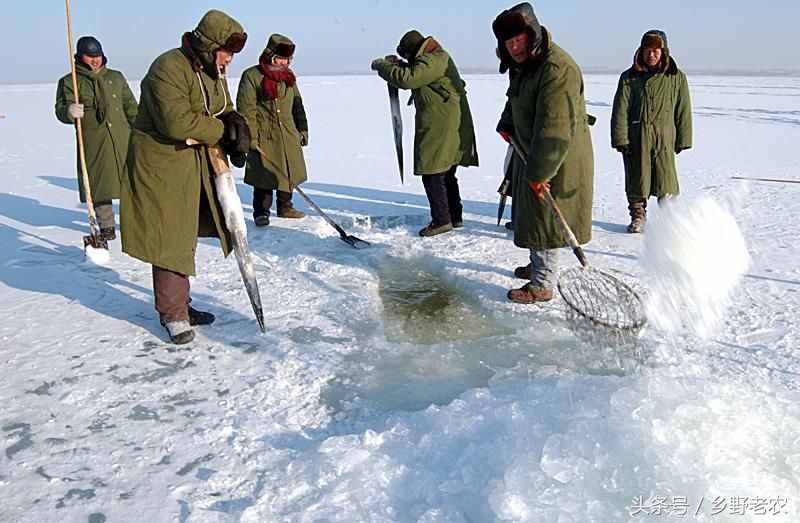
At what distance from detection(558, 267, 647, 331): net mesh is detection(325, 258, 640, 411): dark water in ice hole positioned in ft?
0.54

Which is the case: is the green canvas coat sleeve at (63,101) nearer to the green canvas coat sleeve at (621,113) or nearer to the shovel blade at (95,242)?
the shovel blade at (95,242)

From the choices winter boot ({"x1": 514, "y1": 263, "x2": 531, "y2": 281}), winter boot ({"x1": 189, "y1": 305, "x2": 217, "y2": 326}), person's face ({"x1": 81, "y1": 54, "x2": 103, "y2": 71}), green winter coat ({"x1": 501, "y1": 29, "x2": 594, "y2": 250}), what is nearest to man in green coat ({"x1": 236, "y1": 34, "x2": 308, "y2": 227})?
person's face ({"x1": 81, "y1": 54, "x2": 103, "y2": 71})

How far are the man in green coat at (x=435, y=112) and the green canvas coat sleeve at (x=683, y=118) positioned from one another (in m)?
1.69

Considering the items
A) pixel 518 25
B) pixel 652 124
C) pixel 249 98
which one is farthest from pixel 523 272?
pixel 249 98

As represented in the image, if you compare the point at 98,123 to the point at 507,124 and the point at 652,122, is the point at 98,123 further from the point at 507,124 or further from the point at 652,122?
the point at 652,122

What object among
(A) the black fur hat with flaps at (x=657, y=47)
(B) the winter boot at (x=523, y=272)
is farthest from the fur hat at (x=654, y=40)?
(B) the winter boot at (x=523, y=272)

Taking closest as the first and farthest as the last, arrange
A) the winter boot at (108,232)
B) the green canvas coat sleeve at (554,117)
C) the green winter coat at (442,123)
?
the green canvas coat sleeve at (554,117)
the green winter coat at (442,123)
the winter boot at (108,232)

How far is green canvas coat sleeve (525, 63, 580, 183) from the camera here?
10.6 feet

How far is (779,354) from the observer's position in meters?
3.00

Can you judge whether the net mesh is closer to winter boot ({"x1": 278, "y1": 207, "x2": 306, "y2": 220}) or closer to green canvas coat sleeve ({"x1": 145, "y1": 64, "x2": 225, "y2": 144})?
green canvas coat sleeve ({"x1": 145, "y1": 64, "x2": 225, "y2": 144})

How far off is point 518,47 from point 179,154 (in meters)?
1.89

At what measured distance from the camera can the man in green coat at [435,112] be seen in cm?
481

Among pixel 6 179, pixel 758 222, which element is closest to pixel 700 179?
pixel 758 222

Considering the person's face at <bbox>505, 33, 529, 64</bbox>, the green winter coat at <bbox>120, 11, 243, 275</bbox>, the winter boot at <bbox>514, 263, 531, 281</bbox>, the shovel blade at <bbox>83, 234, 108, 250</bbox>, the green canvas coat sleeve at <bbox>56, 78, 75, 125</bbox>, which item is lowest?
the winter boot at <bbox>514, 263, 531, 281</bbox>
